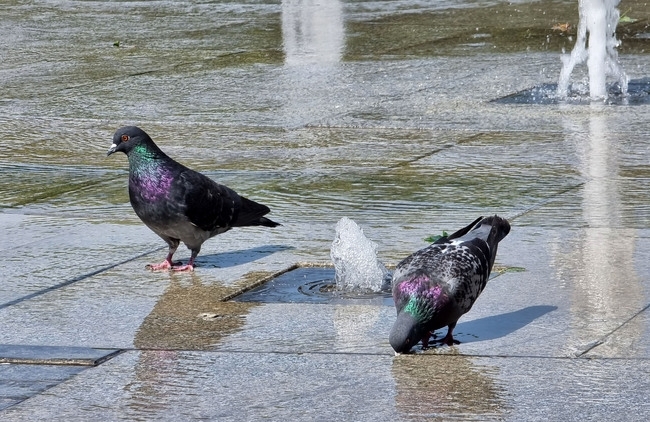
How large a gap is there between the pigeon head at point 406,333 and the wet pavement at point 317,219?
3.3 inches

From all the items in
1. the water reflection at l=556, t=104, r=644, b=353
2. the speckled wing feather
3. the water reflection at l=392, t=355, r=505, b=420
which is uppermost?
the speckled wing feather

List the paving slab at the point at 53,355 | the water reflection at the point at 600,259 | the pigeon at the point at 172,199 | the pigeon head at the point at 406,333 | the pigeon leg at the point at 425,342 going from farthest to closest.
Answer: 1. the pigeon at the point at 172,199
2. the water reflection at the point at 600,259
3. the pigeon leg at the point at 425,342
4. the paving slab at the point at 53,355
5. the pigeon head at the point at 406,333

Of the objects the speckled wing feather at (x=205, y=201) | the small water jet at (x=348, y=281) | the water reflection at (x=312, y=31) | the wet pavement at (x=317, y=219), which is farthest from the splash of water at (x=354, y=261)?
the water reflection at (x=312, y=31)

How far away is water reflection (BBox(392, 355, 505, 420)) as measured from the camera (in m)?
4.75

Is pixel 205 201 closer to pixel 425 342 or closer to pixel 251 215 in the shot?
pixel 251 215

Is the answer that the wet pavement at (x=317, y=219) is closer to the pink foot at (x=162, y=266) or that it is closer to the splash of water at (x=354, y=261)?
the pink foot at (x=162, y=266)

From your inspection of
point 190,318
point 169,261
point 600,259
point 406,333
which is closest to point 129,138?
point 169,261

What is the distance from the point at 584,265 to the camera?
6777mm

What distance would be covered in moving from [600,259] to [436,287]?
182 centimetres

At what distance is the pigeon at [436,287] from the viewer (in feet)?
17.4

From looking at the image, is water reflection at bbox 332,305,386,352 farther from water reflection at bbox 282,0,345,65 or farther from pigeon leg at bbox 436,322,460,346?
water reflection at bbox 282,0,345,65

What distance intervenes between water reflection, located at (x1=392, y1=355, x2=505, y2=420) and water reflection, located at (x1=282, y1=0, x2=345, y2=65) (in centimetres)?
919

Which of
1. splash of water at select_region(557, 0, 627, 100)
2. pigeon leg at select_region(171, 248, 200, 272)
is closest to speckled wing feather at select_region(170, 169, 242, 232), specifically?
pigeon leg at select_region(171, 248, 200, 272)

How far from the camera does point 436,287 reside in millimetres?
5340
